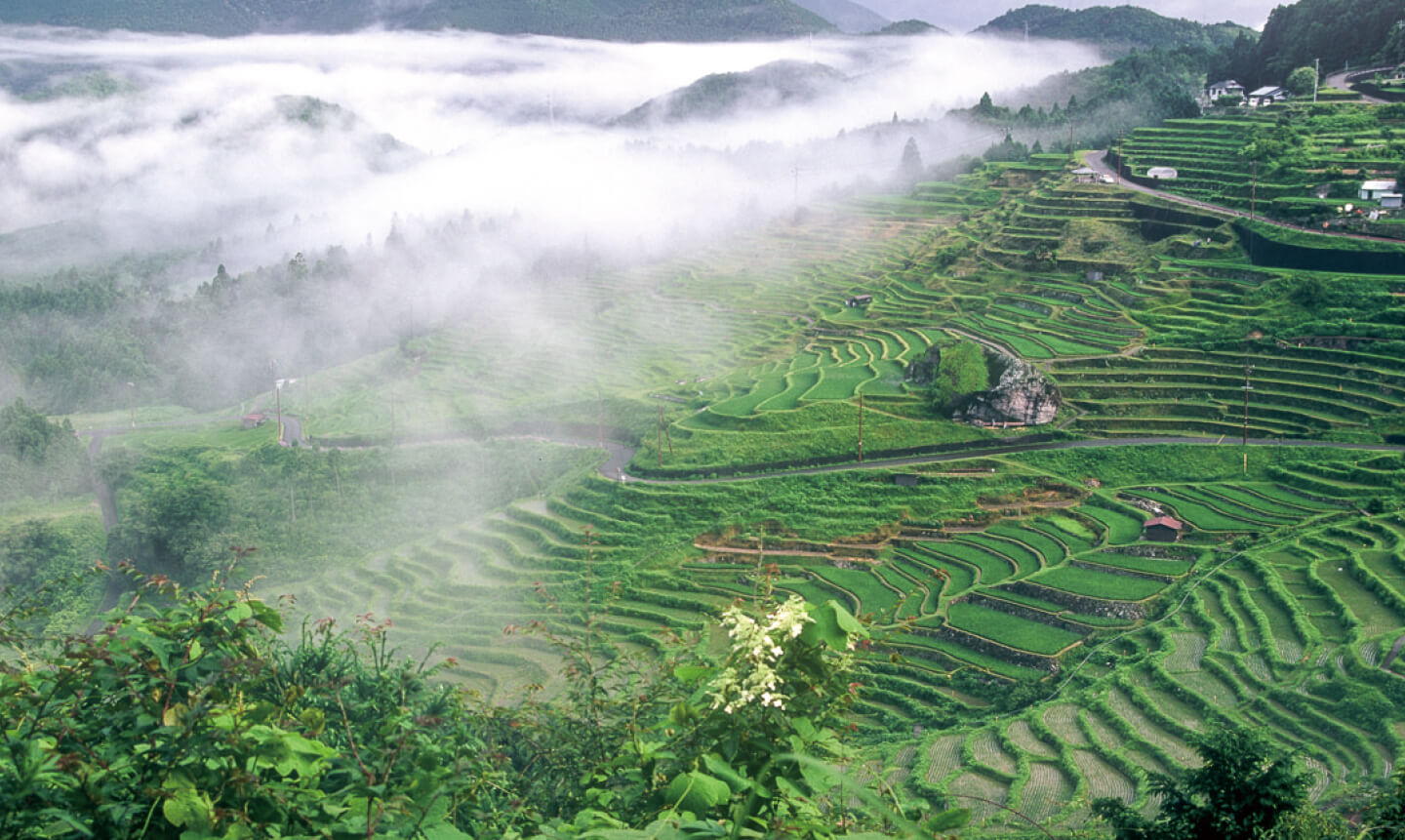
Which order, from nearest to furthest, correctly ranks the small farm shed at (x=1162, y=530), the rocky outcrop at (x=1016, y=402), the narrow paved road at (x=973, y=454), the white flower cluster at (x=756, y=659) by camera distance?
the white flower cluster at (x=756, y=659) → the small farm shed at (x=1162, y=530) → the narrow paved road at (x=973, y=454) → the rocky outcrop at (x=1016, y=402)

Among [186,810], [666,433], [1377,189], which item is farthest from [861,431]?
[186,810]

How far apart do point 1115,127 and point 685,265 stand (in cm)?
2523

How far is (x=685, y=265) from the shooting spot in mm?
65938

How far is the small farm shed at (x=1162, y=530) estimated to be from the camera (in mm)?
26875

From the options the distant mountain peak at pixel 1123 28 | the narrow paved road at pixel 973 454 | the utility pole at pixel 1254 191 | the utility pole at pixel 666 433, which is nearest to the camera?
the narrow paved road at pixel 973 454

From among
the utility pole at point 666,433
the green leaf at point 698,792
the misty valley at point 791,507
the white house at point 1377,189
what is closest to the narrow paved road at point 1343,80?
the misty valley at point 791,507

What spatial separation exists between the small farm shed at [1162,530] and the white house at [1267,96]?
38.9 metres

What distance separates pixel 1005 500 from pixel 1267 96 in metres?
38.5

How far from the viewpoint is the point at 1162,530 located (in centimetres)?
2692

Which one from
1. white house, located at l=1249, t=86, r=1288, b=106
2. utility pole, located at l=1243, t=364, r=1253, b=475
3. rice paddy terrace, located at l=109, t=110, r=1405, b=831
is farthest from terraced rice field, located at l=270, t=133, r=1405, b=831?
white house, located at l=1249, t=86, r=1288, b=106

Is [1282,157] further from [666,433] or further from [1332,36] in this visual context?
[666,433]

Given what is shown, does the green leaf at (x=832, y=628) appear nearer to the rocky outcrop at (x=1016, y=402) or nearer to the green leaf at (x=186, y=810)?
the green leaf at (x=186, y=810)

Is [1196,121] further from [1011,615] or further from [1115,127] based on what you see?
[1011,615]

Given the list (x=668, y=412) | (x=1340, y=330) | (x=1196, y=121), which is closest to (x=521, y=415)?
(x=668, y=412)
